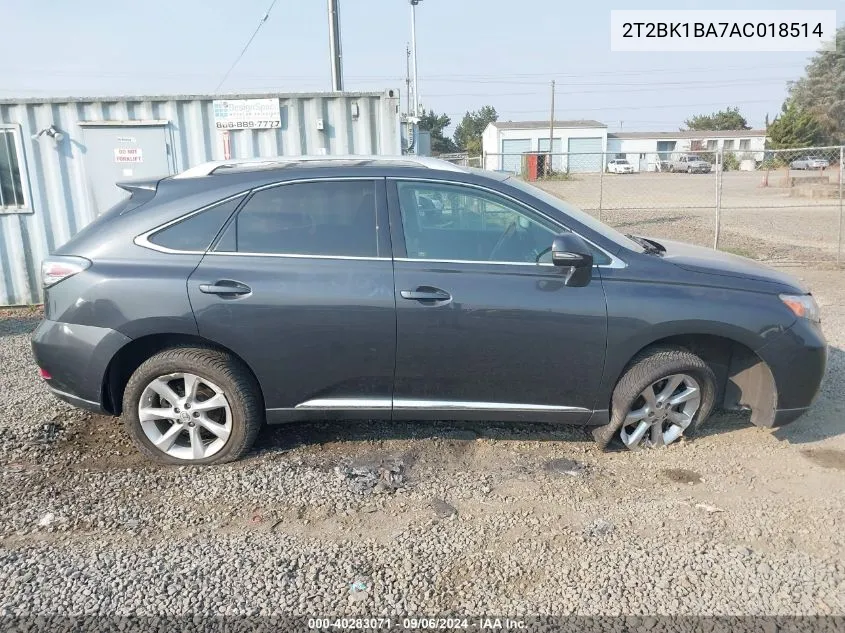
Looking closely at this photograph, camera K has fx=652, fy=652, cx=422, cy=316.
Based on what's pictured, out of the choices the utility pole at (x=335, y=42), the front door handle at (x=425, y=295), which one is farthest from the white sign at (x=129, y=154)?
the front door handle at (x=425, y=295)

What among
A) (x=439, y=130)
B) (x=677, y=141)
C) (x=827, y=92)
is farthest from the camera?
(x=439, y=130)

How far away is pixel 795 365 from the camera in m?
3.82

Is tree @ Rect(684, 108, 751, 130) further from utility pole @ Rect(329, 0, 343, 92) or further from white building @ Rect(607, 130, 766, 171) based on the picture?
utility pole @ Rect(329, 0, 343, 92)

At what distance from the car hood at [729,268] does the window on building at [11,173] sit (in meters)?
7.38

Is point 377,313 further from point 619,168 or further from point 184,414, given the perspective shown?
point 619,168

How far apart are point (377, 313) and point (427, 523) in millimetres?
1143

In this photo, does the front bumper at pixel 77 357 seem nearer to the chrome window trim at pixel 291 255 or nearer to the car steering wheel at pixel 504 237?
the chrome window trim at pixel 291 255

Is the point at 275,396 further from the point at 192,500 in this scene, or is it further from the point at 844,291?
the point at 844,291

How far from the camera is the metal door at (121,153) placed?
779 centimetres

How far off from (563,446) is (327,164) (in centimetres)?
230

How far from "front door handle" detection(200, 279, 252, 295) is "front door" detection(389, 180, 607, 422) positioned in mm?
854

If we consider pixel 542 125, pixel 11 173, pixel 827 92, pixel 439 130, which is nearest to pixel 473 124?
pixel 439 130

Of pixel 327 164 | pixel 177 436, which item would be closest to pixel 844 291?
pixel 327 164

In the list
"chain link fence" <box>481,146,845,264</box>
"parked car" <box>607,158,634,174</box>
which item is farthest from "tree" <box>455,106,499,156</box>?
"chain link fence" <box>481,146,845,264</box>
